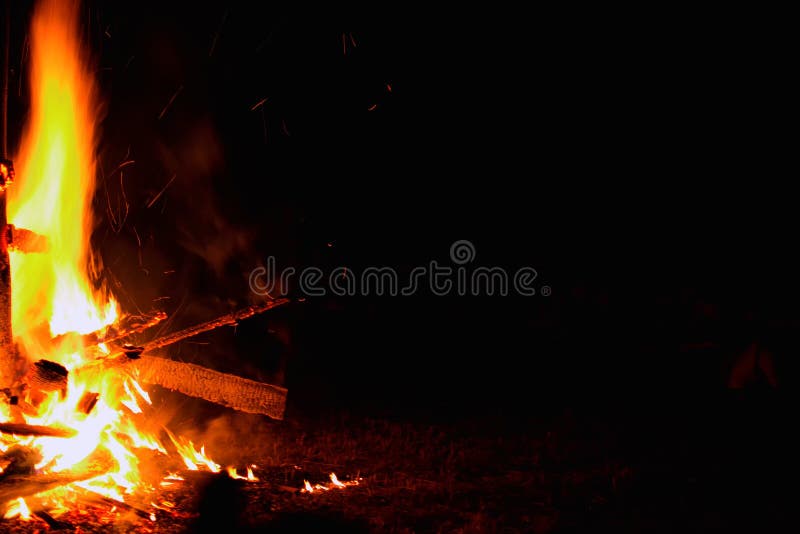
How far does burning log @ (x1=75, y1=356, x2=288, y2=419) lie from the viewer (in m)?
5.50

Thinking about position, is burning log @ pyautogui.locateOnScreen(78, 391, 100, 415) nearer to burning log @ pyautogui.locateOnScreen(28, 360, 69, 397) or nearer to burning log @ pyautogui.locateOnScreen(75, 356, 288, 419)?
burning log @ pyautogui.locateOnScreen(28, 360, 69, 397)

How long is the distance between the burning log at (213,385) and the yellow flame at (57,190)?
27.3 inches

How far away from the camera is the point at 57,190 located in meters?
5.29

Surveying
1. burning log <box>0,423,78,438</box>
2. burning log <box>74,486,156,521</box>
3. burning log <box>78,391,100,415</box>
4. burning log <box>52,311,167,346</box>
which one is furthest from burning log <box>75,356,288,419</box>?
burning log <box>74,486,156,521</box>

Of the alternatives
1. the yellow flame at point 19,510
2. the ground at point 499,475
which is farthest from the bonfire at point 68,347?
the ground at point 499,475

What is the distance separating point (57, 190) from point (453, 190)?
5900 mm

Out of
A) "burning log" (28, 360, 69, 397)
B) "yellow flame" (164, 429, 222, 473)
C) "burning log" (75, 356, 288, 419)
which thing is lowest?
"yellow flame" (164, 429, 222, 473)

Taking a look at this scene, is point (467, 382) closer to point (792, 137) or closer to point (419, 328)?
point (419, 328)

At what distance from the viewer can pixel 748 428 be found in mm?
5914

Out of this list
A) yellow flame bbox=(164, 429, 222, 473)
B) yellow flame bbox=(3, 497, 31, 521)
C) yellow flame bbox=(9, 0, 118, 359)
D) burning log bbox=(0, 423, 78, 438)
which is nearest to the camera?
yellow flame bbox=(3, 497, 31, 521)

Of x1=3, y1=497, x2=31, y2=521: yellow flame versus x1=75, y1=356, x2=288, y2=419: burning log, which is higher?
x1=75, y1=356, x2=288, y2=419: burning log

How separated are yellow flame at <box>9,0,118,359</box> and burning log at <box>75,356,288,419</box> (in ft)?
2.27

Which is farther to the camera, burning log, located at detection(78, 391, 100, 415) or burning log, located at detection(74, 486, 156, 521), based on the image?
burning log, located at detection(78, 391, 100, 415)

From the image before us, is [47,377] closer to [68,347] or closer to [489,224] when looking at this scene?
[68,347]
